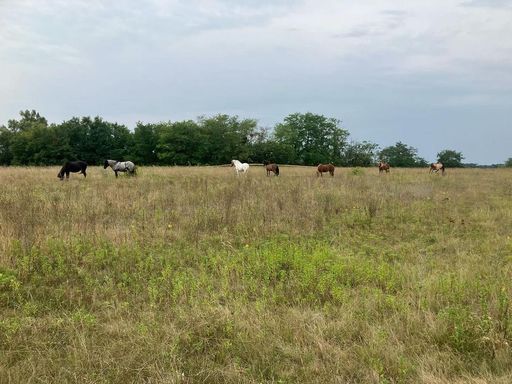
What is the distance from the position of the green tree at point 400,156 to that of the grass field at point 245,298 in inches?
4302

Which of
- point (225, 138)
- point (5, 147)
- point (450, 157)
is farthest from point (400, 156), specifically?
point (5, 147)

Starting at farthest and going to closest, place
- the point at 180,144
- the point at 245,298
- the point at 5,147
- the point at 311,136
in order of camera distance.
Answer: the point at 311,136 → the point at 180,144 → the point at 5,147 → the point at 245,298

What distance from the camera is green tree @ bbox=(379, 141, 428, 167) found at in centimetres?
11288

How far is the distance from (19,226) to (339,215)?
7734 mm

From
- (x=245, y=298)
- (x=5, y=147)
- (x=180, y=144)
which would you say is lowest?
(x=245, y=298)

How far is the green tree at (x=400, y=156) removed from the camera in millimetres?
112875

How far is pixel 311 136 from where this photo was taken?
98.5m

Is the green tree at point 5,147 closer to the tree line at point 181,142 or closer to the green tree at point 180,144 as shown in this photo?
the tree line at point 181,142

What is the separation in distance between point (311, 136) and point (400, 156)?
35852 millimetres

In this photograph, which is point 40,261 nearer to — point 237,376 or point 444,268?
point 237,376

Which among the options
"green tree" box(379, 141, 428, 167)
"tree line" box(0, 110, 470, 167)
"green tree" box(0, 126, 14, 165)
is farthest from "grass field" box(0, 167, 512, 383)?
"green tree" box(379, 141, 428, 167)

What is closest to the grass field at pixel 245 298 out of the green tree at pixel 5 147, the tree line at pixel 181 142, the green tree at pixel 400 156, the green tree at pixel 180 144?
the tree line at pixel 181 142

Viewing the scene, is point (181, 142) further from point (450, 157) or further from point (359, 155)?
point (450, 157)

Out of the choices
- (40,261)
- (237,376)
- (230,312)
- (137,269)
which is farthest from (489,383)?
(40,261)
